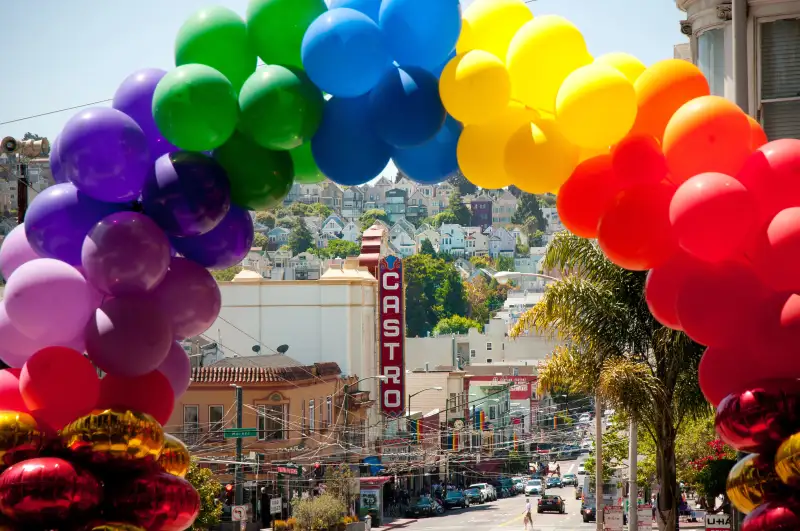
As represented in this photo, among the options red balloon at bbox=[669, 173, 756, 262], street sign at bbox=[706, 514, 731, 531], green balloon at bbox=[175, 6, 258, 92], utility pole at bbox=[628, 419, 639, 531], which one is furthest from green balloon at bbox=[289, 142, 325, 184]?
utility pole at bbox=[628, 419, 639, 531]

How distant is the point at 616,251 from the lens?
8.01 meters

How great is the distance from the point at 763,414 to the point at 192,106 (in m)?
4.58

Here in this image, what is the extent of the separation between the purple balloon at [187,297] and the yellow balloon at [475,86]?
2.35 m

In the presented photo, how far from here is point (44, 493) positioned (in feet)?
24.6

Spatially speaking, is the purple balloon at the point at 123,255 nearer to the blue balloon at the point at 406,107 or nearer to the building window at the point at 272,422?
the blue balloon at the point at 406,107

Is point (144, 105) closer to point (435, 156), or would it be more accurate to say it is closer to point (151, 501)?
point (435, 156)

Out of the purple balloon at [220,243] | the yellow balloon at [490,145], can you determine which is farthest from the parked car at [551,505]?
the yellow balloon at [490,145]

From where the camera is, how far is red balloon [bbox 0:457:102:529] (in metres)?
7.49

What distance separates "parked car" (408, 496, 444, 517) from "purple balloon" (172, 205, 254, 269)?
47179 millimetres

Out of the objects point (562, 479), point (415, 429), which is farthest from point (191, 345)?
point (562, 479)

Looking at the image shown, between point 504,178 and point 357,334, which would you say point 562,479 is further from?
point 504,178

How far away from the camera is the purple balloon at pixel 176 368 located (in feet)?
29.5

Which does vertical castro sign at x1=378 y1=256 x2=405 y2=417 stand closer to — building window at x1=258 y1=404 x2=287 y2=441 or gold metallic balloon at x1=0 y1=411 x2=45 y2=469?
building window at x1=258 y1=404 x2=287 y2=441

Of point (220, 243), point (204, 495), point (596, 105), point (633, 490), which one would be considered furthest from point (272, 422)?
point (596, 105)
